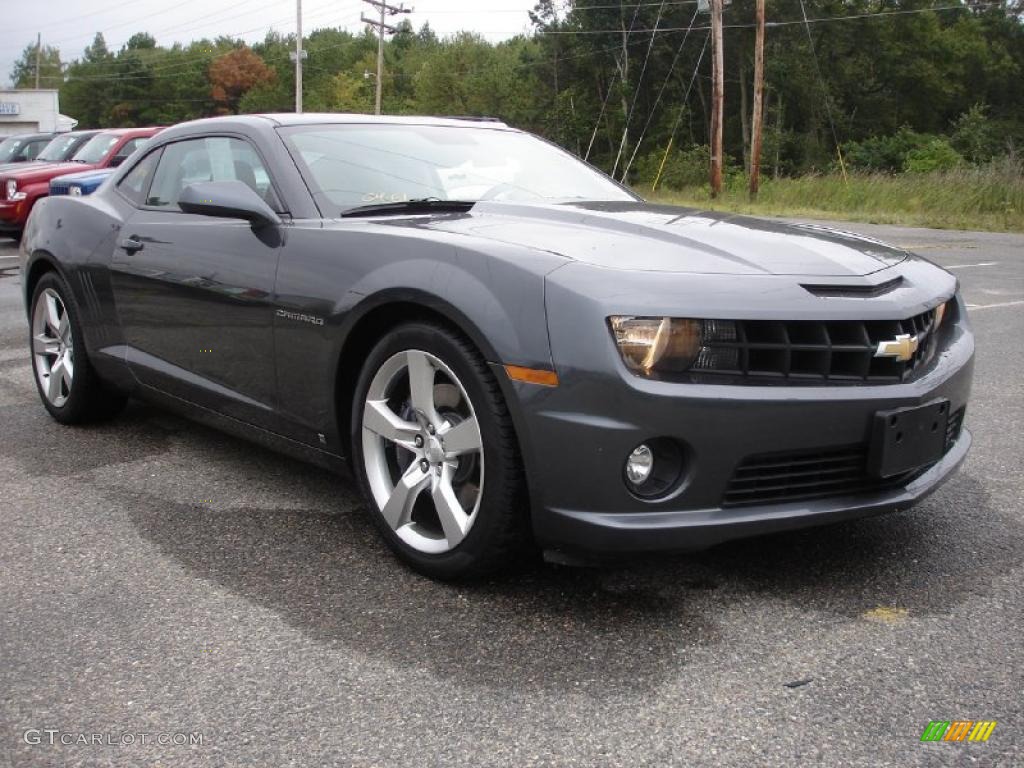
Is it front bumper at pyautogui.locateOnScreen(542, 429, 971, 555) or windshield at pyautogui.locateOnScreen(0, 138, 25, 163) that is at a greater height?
windshield at pyautogui.locateOnScreen(0, 138, 25, 163)

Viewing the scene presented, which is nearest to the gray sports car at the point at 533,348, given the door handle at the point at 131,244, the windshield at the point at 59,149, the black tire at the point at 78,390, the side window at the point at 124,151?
the door handle at the point at 131,244

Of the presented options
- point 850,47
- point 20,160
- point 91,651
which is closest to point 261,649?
point 91,651

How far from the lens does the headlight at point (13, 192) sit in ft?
44.9

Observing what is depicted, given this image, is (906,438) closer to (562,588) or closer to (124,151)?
(562,588)

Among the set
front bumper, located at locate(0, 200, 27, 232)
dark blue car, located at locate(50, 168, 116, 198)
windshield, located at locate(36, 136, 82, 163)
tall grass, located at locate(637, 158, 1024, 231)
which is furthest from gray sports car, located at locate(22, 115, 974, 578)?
tall grass, located at locate(637, 158, 1024, 231)

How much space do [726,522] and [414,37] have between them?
13417 centimetres

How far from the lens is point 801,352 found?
265 cm

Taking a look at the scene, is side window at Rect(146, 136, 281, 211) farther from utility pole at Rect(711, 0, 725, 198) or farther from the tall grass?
utility pole at Rect(711, 0, 725, 198)

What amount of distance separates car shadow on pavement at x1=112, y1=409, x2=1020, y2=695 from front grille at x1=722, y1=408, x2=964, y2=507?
33cm

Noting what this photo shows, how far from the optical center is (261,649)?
2.59 m

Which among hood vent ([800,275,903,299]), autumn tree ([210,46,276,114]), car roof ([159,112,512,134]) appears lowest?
hood vent ([800,275,903,299])

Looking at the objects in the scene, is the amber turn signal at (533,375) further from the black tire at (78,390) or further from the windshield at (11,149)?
the windshield at (11,149)

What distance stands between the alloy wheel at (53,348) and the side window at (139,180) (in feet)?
2.02

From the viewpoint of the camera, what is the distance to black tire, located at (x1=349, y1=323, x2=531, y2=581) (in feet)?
8.86
